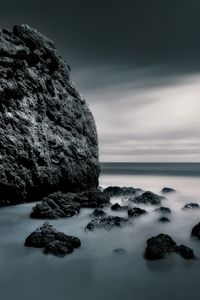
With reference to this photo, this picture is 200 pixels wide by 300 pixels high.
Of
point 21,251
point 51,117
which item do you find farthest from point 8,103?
point 21,251

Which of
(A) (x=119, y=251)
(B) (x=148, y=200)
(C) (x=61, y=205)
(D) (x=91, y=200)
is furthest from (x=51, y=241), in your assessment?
(B) (x=148, y=200)

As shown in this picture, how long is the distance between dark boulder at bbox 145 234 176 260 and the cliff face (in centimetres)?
666

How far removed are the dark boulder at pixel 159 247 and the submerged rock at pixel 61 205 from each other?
13.7 feet

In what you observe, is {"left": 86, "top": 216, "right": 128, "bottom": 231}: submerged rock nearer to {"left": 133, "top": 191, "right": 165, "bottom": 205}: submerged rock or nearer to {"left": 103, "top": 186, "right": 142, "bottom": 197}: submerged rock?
{"left": 133, "top": 191, "right": 165, "bottom": 205}: submerged rock

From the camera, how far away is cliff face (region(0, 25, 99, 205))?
13.2 metres

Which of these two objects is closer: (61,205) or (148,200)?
(61,205)

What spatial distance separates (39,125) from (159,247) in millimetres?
8874

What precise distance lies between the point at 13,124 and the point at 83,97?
19.5ft

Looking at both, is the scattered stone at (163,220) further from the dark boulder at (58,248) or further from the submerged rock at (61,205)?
the dark boulder at (58,248)

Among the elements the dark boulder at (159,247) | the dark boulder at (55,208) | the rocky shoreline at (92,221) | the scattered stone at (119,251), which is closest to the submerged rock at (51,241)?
the rocky shoreline at (92,221)

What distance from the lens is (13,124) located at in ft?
45.1

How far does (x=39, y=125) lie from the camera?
1490 centimetres

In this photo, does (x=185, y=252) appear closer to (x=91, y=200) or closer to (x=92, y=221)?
(x=92, y=221)

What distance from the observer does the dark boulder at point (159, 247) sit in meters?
7.23
